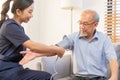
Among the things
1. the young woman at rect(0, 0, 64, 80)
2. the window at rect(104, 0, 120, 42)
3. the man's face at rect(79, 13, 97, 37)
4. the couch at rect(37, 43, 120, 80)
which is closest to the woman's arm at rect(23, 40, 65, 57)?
the young woman at rect(0, 0, 64, 80)

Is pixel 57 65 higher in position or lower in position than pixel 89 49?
lower

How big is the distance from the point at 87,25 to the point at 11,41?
3.35 feet

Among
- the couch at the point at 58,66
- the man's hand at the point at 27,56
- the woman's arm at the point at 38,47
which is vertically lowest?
the couch at the point at 58,66

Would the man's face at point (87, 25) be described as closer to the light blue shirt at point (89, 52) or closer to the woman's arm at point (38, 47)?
the light blue shirt at point (89, 52)

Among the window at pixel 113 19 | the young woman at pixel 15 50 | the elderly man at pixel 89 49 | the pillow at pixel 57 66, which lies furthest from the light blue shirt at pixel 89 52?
the window at pixel 113 19

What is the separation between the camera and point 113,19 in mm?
3496

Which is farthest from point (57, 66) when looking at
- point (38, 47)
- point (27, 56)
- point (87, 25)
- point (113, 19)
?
point (113, 19)

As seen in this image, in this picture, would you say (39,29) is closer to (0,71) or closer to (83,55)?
(83,55)

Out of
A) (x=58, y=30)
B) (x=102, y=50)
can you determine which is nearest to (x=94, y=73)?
(x=102, y=50)

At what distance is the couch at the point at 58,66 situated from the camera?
8.16 feet

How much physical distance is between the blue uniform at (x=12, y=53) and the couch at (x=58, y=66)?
72 cm

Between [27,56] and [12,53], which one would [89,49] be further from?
[12,53]

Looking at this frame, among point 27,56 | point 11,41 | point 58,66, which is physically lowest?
point 58,66

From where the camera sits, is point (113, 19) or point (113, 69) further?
point (113, 19)
